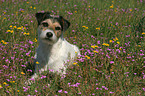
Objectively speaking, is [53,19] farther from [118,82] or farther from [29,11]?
[29,11]

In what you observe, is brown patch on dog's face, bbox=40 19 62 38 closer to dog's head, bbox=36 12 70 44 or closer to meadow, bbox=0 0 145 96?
dog's head, bbox=36 12 70 44

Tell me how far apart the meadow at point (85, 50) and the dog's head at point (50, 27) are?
0.62 metres

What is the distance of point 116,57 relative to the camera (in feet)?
13.3

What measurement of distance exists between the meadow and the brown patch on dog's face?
738mm

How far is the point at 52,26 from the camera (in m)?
3.89

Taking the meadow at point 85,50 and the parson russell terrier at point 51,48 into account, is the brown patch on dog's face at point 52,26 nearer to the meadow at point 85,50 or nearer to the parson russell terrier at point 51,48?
the parson russell terrier at point 51,48

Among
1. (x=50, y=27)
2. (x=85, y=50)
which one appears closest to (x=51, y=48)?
(x=50, y=27)

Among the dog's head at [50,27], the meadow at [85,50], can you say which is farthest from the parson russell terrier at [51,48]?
the meadow at [85,50]

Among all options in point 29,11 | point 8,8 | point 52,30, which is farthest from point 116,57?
point 8,8

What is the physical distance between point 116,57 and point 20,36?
8.98 ft

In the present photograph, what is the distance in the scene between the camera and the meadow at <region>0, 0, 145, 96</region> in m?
3.01

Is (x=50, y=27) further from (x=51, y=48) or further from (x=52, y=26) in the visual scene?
(x=51, y=48)

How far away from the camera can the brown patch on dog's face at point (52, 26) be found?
3887mm

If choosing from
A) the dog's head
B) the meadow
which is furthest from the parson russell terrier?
the meadow
